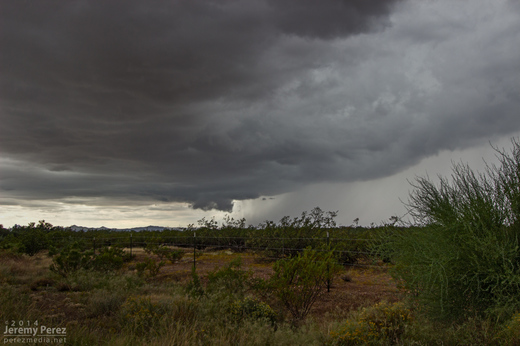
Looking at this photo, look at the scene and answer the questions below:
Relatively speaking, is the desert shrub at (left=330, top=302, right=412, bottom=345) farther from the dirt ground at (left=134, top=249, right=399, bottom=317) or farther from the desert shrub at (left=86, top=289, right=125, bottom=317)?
the desert shrub at (left=86, top=289, right=125, bottom=317)

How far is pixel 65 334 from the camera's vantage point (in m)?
6.07

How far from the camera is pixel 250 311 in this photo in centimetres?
791

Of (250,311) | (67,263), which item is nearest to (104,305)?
(250,311)

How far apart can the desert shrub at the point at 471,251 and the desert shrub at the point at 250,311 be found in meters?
2.96

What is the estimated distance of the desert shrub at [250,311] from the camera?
298 inches

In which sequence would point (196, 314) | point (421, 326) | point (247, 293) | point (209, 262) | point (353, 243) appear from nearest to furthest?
1. point (421, 326)
2. point (196, 314)
3. point (247, 293)
4. point (353, 243)
5. point (209, 262)

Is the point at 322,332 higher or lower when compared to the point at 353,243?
lower

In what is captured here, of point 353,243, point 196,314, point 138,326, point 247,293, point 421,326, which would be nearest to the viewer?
point 421,326

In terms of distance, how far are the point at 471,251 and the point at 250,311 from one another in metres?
4.39

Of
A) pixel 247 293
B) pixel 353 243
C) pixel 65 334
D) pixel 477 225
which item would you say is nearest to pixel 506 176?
pixel 477 225

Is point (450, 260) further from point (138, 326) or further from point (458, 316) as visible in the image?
point (138, 326)

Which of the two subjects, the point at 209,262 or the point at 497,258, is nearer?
the point at 497,258

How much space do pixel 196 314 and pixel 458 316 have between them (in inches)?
196

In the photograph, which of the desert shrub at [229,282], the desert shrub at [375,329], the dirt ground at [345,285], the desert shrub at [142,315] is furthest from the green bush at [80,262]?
the desert shrub at [375,329]
